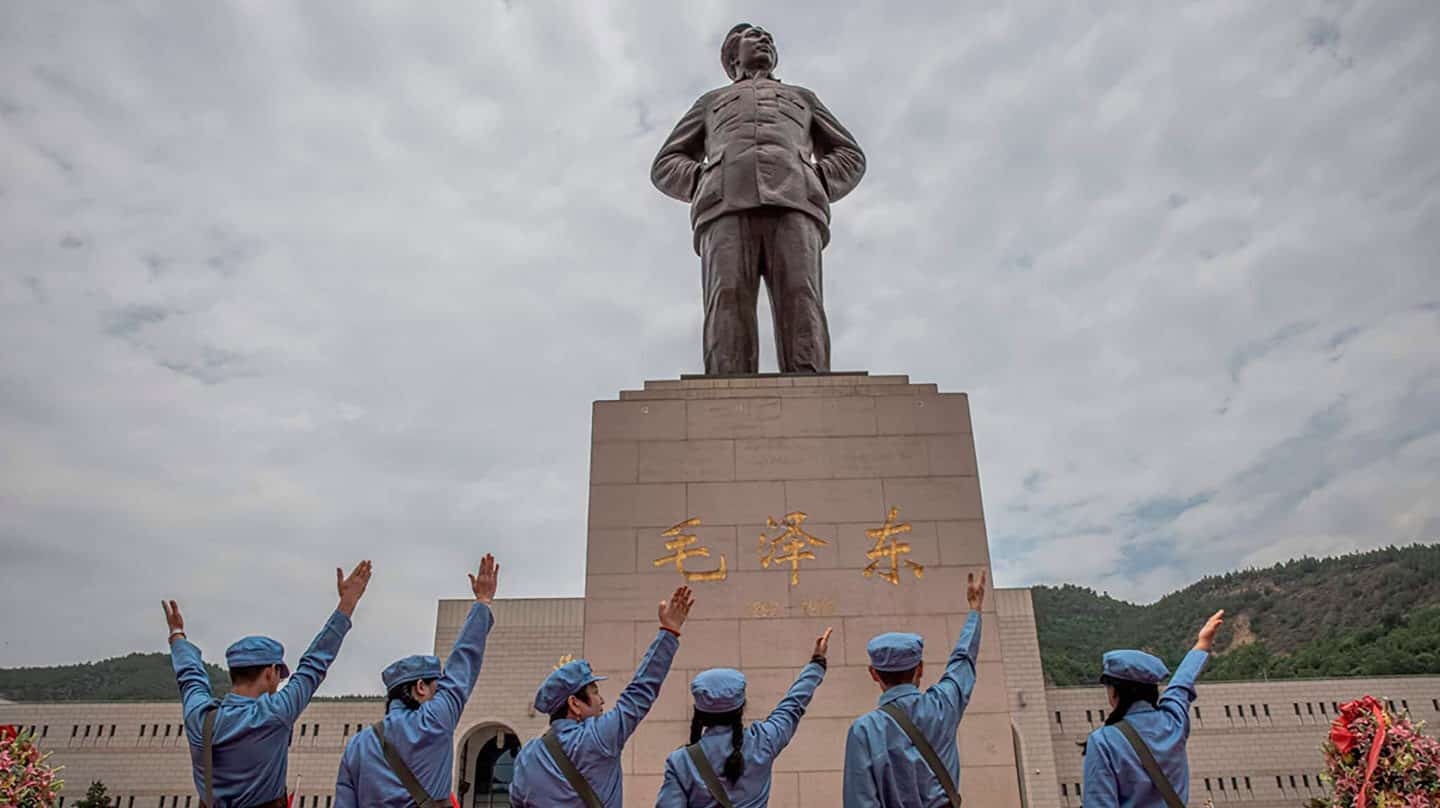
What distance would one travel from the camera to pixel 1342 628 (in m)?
50.3

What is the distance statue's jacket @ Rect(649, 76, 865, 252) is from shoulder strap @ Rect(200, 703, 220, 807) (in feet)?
16.1

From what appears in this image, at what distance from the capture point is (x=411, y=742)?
3.20 metres

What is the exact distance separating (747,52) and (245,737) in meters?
6.38

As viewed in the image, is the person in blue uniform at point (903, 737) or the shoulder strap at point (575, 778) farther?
the shoulder strap at point (575, 778)

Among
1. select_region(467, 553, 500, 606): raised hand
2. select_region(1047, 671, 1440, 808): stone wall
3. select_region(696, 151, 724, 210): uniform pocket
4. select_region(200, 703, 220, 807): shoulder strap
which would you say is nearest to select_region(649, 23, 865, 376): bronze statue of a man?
select_region(696, 151, 724, 210): uniform pocket

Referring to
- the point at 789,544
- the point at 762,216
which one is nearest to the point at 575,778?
the point at 789,544

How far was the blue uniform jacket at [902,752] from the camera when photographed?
3031 mm

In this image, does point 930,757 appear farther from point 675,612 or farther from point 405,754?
point 405,754

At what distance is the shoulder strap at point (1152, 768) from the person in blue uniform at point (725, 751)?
3.52 feet

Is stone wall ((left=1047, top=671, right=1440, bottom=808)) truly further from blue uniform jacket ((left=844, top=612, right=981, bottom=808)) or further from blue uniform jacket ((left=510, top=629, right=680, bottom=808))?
blue uniform jacket ((left=510, top=629, right=680, bottom=808))

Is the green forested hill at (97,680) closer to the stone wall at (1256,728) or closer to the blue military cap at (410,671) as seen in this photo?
the stone wall at (1256,728)

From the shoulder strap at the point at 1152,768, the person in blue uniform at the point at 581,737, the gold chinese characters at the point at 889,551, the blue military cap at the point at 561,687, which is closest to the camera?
the shoulder strap at the point at 1152,768

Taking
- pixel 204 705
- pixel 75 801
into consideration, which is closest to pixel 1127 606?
pixel 75 801

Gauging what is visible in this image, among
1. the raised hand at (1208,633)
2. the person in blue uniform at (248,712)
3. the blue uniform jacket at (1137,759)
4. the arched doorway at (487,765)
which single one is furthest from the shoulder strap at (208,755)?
the arched doorway at (487,765)
